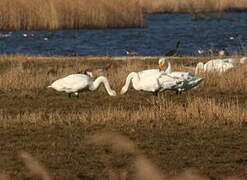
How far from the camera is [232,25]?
43812 millimetres

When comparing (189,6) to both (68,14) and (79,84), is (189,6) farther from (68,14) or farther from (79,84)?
(79,84)

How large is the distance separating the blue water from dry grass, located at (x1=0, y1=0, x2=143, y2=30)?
1.15ft

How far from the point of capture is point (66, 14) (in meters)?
36.8

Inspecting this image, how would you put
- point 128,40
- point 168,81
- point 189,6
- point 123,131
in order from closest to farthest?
point 123,131
point 168,81
point 128,40
point 189,6

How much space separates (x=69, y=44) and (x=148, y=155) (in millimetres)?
24278

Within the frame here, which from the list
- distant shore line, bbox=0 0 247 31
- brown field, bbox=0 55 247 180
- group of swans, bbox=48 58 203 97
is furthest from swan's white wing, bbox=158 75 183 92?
distant shore line, bbox=0 0 247 31

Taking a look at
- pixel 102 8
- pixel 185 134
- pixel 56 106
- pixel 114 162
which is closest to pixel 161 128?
pixel 185 134

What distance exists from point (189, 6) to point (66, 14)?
18.3 m

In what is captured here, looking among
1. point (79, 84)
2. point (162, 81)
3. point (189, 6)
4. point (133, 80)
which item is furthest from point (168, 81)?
point (189, 6)

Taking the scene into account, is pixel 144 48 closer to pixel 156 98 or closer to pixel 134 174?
pixel 156 98

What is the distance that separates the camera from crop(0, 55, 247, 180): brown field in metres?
8.08

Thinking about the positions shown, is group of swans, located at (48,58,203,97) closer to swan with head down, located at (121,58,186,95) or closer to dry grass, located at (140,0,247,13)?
swan with head down, located at (121,58,186,95)

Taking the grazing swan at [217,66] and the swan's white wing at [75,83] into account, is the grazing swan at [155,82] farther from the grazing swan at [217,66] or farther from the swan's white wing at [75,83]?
the grazing swan at [217,66]

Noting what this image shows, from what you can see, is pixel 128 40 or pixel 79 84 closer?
pixel 79 84
